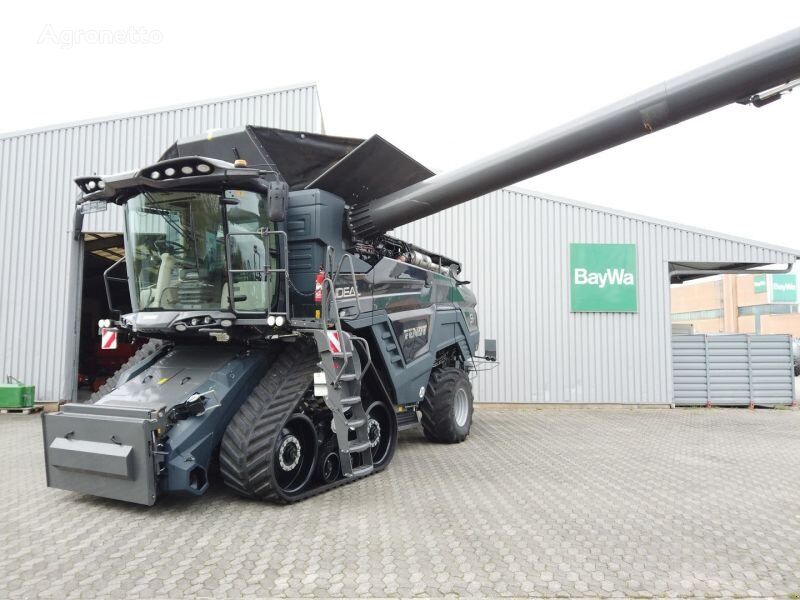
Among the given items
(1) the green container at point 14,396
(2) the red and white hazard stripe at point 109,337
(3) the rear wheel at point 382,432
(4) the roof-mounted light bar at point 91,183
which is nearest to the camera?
(4) the roof-mounted light bar at point 91,183

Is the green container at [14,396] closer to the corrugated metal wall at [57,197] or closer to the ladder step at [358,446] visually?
the corrugated metal wall at [57,197]

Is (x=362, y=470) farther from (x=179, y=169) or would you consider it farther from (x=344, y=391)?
(x=179, y=169)

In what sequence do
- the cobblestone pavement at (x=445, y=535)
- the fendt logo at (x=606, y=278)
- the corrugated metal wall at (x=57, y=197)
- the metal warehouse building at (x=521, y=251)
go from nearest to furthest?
the cobblestone pavement at (x=445, y=535), the corrugated metal wall at (x=57, y=197), the metal warehouse building at (x=521, y=251), the fendt logo at (x=606, y=278)

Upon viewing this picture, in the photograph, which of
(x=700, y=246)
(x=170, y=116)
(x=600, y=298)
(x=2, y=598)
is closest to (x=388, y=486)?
(x=2, y=598)

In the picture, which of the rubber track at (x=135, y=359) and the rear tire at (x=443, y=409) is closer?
the rubber track at (x=135, y=359)

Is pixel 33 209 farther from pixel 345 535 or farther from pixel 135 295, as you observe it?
pixel 345 535

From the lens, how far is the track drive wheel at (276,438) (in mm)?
4797

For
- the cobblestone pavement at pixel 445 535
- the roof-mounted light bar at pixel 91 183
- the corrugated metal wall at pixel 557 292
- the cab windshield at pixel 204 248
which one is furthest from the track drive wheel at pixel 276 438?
the corrugated metal wall at pixel 557 292

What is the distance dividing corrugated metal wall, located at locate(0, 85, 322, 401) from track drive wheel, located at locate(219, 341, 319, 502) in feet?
23.2

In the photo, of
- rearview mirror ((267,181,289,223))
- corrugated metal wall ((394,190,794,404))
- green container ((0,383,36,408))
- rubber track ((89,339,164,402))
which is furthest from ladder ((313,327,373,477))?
green container ((0,383,36,408))

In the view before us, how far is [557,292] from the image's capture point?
12445 mm

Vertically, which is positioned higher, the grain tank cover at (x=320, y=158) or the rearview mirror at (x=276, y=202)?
the grain tank cover at (x=320, y=158)

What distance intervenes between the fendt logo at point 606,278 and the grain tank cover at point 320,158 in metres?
6.89

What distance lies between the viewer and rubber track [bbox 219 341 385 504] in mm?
4781
